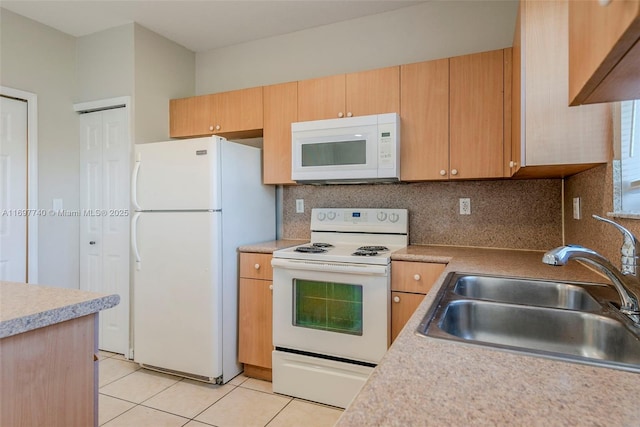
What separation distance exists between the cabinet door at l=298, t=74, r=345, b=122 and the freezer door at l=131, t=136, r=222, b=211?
2.14ft

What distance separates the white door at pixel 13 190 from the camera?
2.62 m

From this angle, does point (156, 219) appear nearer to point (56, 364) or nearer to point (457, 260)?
point (56, 364)

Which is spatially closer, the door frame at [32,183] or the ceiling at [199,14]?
the ceiling at [199,14]

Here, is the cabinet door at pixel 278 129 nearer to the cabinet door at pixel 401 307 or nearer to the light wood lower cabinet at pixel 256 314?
the light wood lower cabinet at pixel 256 314

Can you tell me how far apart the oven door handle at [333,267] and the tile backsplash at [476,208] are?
0.67 metres

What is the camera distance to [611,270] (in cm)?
96

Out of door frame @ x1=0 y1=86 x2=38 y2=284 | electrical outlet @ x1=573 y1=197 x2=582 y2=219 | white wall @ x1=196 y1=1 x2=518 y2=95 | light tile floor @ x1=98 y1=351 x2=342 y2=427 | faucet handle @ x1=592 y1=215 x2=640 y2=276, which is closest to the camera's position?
faucet handle @ x1=592 y1=215 x2=640 y2=276

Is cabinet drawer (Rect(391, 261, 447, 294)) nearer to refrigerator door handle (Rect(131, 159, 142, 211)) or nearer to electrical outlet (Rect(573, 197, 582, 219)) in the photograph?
electrical outlet (Rect(573, 197, 582, 219))

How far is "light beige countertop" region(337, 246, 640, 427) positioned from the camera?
0.50 meters

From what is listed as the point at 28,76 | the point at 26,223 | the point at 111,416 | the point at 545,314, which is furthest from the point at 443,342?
the point at 28,76

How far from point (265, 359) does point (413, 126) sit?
1.81 m

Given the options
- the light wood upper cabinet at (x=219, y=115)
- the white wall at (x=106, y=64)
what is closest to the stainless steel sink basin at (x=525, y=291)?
the light wood upper cabinet at (x=219, y=115)

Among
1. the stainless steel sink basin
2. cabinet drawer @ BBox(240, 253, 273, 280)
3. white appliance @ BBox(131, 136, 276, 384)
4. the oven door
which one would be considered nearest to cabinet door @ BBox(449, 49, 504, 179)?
the oven door

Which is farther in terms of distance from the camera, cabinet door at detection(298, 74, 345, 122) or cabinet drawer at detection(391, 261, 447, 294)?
cabinet door at detection(298, 74, 345, 122)
